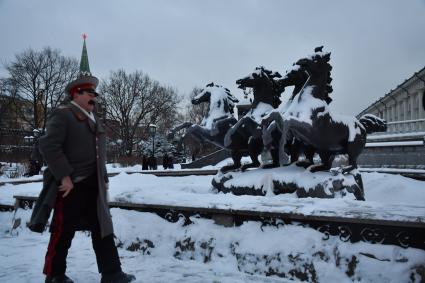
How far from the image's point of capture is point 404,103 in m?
44.9

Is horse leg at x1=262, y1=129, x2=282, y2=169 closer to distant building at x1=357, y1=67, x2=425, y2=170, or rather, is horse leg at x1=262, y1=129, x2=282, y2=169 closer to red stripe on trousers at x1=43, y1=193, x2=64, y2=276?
distant building at x1=357, y1=67, x2=425, y2=170

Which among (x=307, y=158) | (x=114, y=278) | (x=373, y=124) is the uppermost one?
(x=373, y=124)

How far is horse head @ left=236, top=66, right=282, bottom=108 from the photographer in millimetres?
9039

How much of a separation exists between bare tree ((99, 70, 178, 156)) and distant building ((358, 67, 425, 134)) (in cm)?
2863

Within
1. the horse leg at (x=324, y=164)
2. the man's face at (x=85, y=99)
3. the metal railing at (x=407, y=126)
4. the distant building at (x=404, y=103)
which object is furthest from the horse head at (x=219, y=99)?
the distant building at (x=404, y=103)

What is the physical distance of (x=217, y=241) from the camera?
14.3 ft

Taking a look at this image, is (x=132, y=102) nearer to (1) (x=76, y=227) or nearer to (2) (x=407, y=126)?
(2) (x=407, y=126)

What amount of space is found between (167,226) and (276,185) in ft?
10.2

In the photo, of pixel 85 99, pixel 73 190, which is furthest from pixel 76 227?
pixel 85 99

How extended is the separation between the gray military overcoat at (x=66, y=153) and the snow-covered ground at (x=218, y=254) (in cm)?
83

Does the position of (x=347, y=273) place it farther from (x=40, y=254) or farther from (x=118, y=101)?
(x=118, y=101)

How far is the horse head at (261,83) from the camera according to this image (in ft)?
29.7

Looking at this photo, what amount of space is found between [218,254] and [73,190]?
1.76m

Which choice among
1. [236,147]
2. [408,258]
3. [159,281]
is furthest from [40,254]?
[236,147]
